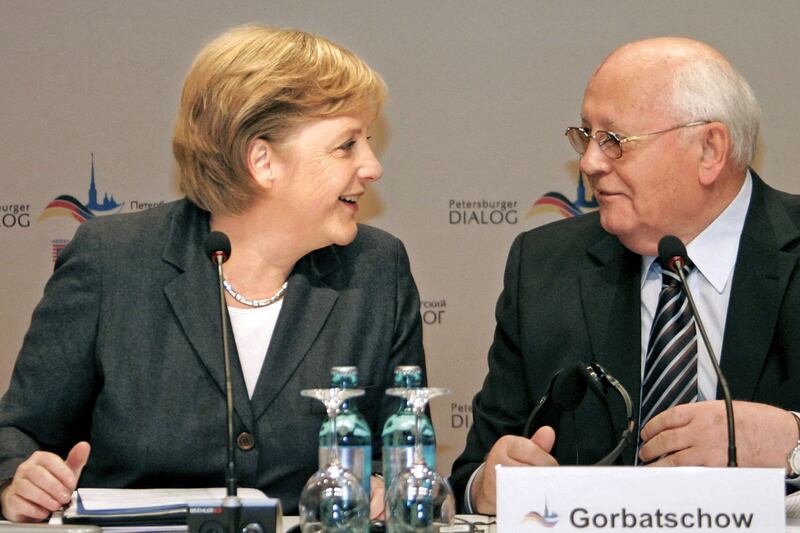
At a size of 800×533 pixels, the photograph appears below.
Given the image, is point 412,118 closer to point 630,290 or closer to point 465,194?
point 465,194

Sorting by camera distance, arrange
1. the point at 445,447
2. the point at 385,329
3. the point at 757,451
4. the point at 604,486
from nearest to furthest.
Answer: the point at 604,486
the point at 757,451
the point at 385,329
the point at 445,447

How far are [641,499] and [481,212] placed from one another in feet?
8.45

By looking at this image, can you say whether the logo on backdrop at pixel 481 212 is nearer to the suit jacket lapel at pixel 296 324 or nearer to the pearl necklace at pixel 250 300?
the suit jacket lapel at pixel 296 324

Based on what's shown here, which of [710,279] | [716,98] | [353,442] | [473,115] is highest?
[473,115]

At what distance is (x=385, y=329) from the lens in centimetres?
299

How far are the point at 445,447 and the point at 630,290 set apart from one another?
1.58 meters

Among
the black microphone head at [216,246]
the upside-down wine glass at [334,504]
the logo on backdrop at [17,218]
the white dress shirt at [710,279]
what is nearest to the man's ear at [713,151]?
the white dress shirt at [710,279]

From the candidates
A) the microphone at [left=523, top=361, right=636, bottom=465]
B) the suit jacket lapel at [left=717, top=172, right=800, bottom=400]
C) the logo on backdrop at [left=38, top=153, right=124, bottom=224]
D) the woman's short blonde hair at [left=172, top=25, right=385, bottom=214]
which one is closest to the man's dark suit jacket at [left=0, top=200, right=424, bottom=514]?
the woman's short blonde hair at [left=172, top=25, right=385, bottom=214]

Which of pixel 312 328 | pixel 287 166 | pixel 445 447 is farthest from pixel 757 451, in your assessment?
pixel 445 447

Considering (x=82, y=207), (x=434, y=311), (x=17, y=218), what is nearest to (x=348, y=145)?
(x=434, y=311)

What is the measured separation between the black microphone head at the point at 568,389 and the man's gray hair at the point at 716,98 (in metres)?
0.72

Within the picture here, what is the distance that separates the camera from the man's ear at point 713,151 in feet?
9.53

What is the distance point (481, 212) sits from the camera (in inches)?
174

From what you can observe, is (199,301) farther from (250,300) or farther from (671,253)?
(671,253)
